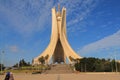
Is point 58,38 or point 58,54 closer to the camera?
point 58,38

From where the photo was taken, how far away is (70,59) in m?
51.2

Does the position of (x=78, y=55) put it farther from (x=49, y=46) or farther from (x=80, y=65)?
(x=80, y=65)

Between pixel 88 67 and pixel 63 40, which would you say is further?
pixel 63 40

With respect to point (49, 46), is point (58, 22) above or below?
above

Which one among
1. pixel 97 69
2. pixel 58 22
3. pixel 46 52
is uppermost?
pixel 58 22

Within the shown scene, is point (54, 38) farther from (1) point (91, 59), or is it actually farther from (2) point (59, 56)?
(1) point (91, 59)

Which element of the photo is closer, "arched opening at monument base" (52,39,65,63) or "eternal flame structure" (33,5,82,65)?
"eternal flame structure" (33,5,82,65)

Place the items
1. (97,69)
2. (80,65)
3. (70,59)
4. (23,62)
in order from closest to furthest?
(97,69) < (80,65) < (70,59) < (23,62)

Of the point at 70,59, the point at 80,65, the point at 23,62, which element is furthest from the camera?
the point at 23,62

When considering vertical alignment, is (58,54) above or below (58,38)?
below

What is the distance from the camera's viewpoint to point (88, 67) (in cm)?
4028

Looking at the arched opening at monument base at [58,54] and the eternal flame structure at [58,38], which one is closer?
the eternal flame structure at [58,38]

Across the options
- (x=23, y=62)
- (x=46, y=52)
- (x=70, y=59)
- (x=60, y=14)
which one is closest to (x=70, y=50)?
(x=70, y=59)

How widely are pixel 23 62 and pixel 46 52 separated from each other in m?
9.07
